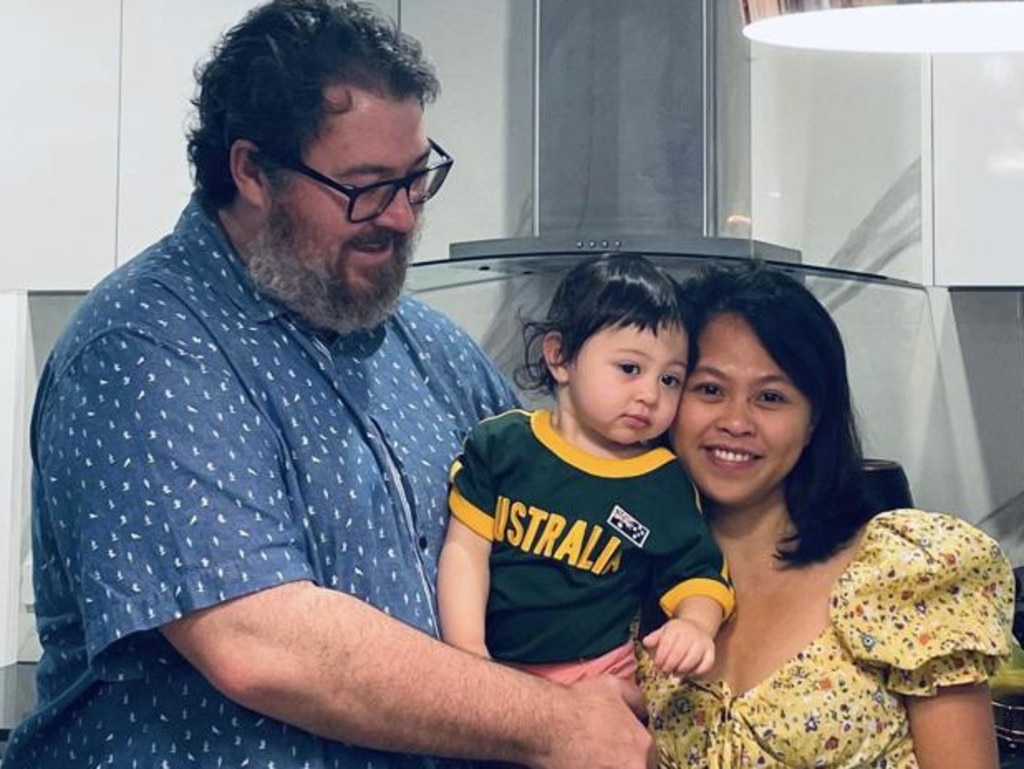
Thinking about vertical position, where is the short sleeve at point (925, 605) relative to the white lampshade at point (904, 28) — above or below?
below

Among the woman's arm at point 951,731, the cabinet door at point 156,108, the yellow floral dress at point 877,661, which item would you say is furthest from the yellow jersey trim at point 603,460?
→ the cabinet door at point 156,108

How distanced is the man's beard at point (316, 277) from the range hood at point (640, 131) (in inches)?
28.4

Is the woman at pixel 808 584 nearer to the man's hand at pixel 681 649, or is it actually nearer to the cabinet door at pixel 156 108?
the man's hand at pixel 681 649

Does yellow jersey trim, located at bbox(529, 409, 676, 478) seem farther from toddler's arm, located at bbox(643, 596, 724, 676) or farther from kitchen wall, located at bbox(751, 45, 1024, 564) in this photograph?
kitchen wall, located at bbox(751, 45, 1024, 564)

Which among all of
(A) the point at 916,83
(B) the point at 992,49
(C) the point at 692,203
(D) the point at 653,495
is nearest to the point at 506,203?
(C) the point at 692,203

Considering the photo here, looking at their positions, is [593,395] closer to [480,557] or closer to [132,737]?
[480,557]

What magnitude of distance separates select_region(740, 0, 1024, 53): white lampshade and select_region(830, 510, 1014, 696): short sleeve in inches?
20.3

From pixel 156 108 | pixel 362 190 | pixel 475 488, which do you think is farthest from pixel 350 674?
pixel 156 108

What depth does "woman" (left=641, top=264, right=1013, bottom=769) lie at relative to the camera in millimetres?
1709

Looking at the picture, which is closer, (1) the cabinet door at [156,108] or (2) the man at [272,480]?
(2) the man at [272,480]

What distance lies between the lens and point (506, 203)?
2.61 metres

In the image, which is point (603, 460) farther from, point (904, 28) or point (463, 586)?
point (904, 28)

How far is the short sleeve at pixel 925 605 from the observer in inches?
67.0

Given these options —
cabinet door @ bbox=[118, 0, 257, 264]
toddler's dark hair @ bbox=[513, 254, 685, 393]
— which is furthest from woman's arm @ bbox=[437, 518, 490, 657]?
cabinet door @ bbox=[118, 0, 257, 264]
